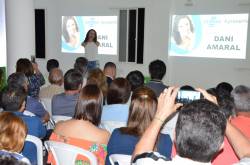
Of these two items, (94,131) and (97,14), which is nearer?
(94,131)

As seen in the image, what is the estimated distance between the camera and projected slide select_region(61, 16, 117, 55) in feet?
31.2

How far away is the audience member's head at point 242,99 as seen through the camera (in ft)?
9.38

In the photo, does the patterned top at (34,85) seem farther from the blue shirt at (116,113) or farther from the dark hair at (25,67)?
the blue shirt at (116,113)

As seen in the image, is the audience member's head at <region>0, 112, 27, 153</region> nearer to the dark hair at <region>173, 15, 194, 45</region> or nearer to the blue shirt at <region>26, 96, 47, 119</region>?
the blue shirt at <region>26, 96, 47, 119</region>

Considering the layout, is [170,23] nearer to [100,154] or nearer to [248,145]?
[100,154]

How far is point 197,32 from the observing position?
8.30 m

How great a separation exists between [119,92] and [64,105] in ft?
2.26

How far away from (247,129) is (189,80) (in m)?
5.95

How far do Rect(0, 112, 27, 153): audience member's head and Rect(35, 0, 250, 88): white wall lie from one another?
637 cm

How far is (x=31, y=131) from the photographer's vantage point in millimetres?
2984

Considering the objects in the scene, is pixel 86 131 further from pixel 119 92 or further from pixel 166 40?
pixel 166 40

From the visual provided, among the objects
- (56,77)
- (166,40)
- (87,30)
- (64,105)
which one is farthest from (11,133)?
(87,30)

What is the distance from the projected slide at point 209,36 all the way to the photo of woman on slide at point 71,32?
2801mm

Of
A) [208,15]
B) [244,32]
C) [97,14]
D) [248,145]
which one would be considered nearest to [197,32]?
[208,15]
